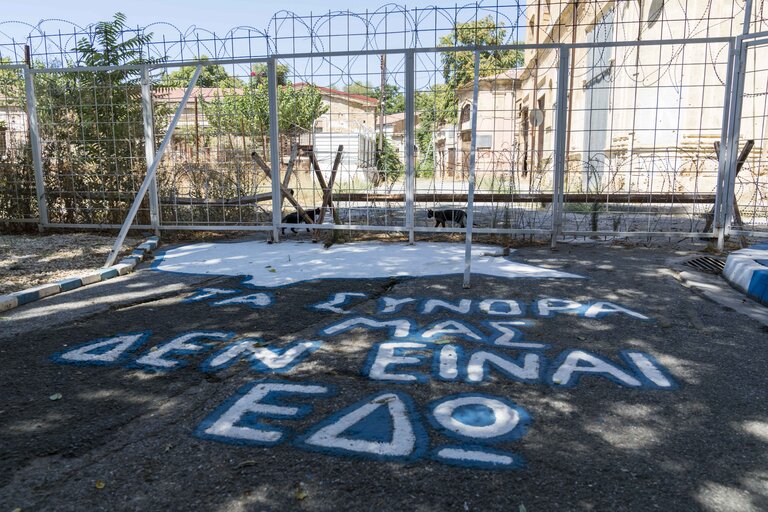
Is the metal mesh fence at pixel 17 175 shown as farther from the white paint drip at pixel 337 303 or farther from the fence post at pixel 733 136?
the fence post at pixel 733 136

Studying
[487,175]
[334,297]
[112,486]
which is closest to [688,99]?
[487,175]

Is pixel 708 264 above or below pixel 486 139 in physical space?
below

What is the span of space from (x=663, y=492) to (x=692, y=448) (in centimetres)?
47

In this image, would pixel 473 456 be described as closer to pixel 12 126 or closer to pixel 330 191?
pixel 330 191

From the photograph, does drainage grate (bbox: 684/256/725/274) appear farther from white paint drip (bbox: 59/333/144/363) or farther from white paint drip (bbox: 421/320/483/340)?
white paint drip (bbox: 59/333/144/363)

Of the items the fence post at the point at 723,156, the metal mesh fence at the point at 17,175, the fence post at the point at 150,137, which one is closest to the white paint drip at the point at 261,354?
the fence post at the point at 150,137

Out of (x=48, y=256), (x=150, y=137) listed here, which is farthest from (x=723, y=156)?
(x=48, y=256)

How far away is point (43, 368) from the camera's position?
3.79 m

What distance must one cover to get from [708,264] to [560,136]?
2.52 m

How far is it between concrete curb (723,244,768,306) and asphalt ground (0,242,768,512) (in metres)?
0.60

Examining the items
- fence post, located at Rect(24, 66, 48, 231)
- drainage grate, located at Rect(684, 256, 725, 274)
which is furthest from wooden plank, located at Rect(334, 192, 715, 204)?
fence post, located at Rect(24, 66, 48, 231)

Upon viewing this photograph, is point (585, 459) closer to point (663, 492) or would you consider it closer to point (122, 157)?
point (663, 492)

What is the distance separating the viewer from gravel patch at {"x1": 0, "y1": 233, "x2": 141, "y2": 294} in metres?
6.57

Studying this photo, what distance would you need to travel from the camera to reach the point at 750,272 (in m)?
5.78
